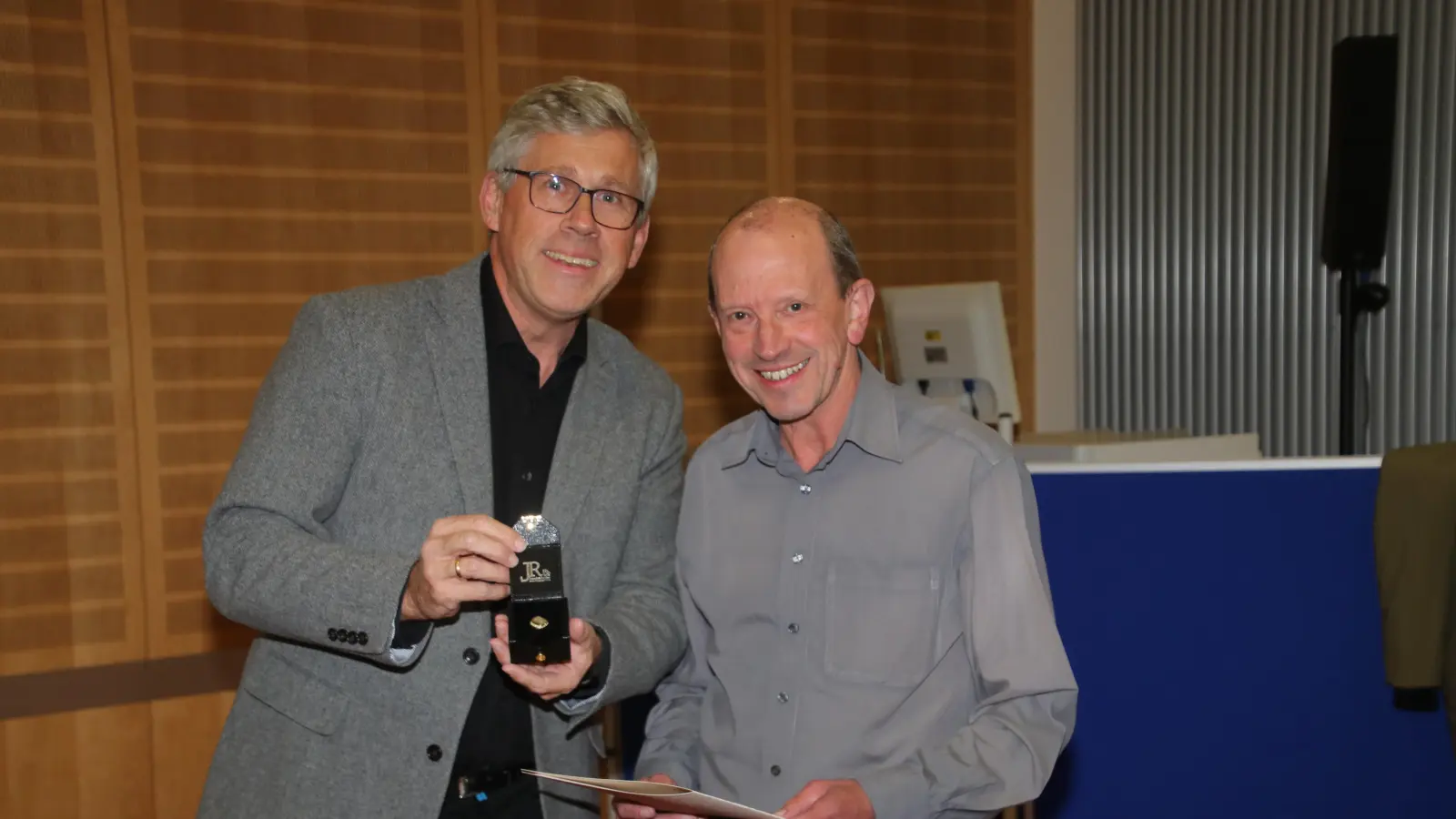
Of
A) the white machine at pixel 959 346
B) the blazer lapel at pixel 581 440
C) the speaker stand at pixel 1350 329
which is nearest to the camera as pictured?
the blazer lapel at pixel 581 440

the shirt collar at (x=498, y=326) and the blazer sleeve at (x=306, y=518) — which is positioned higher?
the shirt collar at (x=498, y=326)

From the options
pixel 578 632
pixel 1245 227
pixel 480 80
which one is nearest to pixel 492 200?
pixel 578 632

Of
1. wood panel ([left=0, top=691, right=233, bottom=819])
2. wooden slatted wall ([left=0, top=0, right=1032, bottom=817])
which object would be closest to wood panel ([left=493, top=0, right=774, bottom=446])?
wooden slatted wall ([left=0, top=0, right=1032, bottom=817])

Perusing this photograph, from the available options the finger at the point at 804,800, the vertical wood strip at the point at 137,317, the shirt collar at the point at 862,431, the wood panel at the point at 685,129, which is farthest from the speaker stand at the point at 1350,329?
the vertical wood strip at the point at 137,317

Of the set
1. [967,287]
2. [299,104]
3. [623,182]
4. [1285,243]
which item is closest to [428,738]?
[623,182]

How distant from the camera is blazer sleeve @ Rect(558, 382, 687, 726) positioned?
1834mm

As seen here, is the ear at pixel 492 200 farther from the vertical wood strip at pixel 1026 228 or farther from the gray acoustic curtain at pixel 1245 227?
the gray acoustic curtain at pixel 1245 227

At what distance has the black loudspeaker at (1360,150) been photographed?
4.84 metres

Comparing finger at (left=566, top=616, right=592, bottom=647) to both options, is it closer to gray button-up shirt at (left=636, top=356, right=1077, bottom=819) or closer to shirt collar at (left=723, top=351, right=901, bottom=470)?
gray button-up shirt at (left=636, top=356, right=1077, bottom=819)

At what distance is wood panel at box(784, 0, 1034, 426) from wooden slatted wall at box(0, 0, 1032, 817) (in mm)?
414

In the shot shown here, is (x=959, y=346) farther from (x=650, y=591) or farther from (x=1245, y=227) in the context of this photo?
(x=1245, y=227)

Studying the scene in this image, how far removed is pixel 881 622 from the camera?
172 centimetres

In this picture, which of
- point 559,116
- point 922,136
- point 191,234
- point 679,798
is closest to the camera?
point 679,798

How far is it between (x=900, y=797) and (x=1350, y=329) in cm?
429
